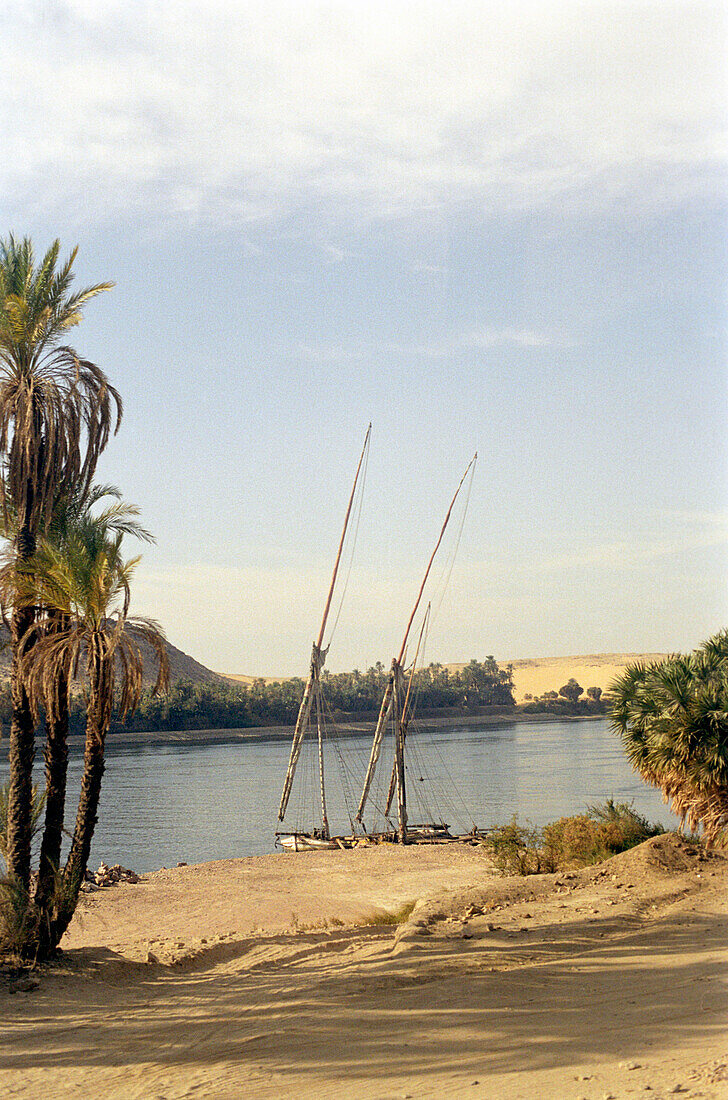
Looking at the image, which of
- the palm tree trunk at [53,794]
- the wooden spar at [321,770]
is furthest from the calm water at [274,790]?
the palm tree trunk at [53,794]

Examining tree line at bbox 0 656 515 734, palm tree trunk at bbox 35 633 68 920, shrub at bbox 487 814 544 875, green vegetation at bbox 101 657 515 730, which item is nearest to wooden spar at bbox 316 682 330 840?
shrub at bbox 487 814 544 875

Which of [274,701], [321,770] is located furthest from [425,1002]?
[274,701]

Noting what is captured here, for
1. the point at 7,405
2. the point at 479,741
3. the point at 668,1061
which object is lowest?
the point at 479,741

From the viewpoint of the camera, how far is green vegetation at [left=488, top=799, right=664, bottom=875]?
20391 mm

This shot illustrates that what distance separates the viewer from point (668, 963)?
36.7 ft

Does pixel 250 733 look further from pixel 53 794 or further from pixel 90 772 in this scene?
pixel 90 772

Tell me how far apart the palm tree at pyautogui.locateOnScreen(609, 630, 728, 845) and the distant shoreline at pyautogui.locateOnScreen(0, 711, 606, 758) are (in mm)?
57239

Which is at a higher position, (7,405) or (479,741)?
(7,405)

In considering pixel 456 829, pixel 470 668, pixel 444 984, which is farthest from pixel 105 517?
pixel 470 668

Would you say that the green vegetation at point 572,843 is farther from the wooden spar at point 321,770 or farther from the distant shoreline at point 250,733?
the distant shoreline at point 250,733

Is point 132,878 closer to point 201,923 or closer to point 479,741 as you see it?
point 201,923

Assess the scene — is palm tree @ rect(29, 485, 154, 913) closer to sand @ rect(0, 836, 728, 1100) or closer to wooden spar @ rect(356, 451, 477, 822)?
sand @ rect(0, 836, 728, 1100)

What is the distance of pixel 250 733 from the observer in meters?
99.0

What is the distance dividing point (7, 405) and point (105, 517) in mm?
2391
